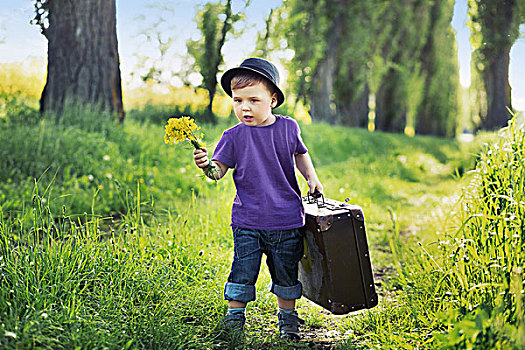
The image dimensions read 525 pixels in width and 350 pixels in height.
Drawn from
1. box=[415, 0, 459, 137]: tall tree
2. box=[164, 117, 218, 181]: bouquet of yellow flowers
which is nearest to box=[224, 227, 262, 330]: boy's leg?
box=[164, 117, 218, 181]: bouquet of yellow flowers

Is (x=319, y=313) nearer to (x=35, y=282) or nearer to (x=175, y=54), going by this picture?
(x=35, y=282)

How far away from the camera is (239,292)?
2.65 m

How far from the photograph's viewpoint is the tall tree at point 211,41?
28.1 ft

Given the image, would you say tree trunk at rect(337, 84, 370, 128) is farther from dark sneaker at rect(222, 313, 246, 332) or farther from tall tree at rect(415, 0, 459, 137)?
dark sneaker at rect(222, 313, 246, 332)

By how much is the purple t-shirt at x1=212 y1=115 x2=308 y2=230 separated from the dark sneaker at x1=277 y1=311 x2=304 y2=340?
0.51 meters

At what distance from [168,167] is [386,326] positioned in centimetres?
376

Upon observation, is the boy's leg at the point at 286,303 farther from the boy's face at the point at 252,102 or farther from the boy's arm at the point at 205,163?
the boy's face at the point at 252,102

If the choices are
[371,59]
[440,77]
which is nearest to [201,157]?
[371,59]

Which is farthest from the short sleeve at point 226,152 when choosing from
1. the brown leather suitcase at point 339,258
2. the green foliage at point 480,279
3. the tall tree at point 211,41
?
the tall tree at point 211,41

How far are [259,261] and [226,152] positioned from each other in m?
0.63

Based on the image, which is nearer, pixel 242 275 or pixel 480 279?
pixel 480 279

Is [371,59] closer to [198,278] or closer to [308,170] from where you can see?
[308,170]

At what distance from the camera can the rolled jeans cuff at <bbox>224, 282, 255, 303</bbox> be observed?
2.65 m

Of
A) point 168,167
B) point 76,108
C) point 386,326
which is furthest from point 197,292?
point 76,108
